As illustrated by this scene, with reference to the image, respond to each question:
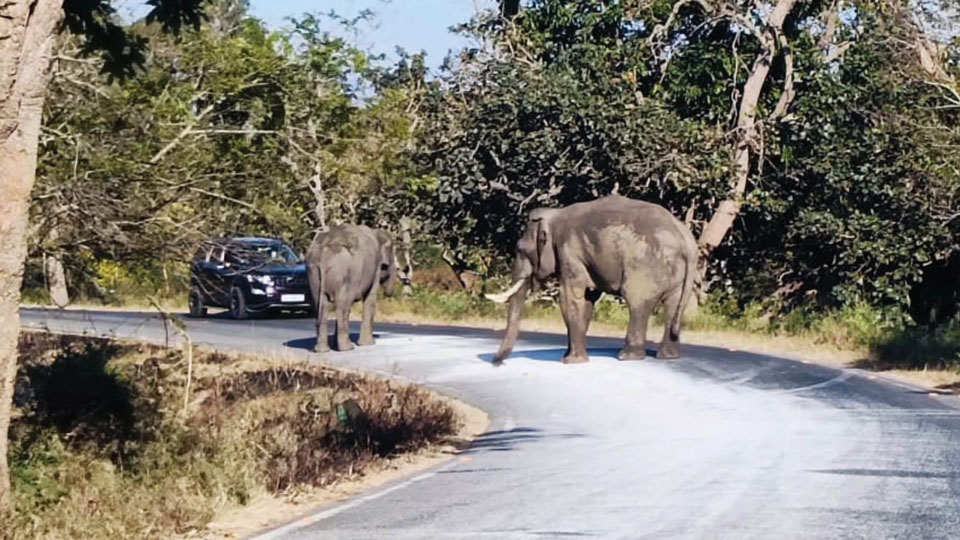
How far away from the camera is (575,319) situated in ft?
71.6

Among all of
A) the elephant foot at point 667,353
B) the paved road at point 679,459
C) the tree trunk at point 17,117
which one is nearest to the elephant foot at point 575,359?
the paved road at point 679,459

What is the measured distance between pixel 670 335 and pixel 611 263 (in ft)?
4.32

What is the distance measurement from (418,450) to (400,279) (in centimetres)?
2619

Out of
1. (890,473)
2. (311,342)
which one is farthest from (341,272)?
(890,473)

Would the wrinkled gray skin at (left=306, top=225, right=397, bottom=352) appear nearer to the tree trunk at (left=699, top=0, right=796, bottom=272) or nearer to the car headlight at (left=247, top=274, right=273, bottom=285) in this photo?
the car headlight at (left=247, top=274, right=273, bottom=285)

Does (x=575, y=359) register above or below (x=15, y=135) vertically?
below

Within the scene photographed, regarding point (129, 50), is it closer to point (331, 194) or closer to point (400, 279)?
point (331, 194)

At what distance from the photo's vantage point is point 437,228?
34.5m

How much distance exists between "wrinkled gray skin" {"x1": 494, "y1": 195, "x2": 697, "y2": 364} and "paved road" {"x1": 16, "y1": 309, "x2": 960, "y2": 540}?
488 millimetres

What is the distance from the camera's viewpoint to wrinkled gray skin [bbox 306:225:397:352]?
25.0 metres

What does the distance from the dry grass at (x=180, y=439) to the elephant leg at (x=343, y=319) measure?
179cm

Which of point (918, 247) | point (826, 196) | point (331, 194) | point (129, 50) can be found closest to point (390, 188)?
point (331, 194)


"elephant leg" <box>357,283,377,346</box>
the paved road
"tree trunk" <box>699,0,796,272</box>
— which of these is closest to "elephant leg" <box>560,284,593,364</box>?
the paved road

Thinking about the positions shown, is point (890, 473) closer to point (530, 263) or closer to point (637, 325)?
point (637, 325)
